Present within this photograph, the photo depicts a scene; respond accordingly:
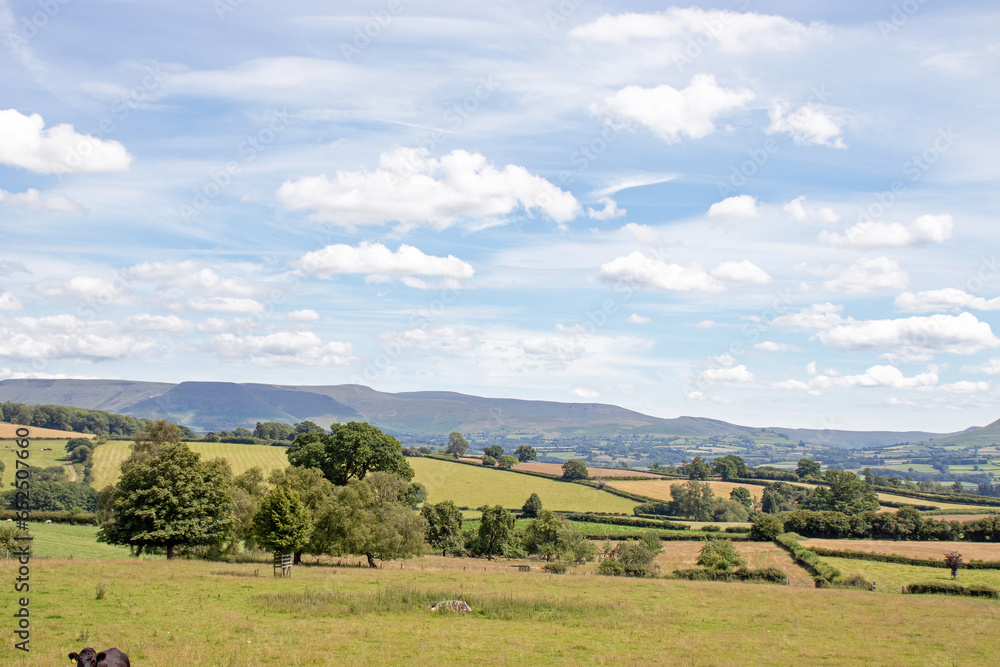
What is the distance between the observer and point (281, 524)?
167 feet

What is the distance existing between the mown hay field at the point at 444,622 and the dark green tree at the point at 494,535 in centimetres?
4261

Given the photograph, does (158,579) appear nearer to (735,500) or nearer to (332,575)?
(332,575)

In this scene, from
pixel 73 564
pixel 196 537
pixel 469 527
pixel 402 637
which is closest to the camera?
pixel 402 637

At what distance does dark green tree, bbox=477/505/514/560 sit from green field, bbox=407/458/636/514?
4374cm

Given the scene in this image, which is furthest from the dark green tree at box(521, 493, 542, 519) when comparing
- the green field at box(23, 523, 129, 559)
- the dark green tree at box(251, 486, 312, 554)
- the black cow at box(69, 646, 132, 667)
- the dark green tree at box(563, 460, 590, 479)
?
the black cow at box(69, 646, 132, 667)

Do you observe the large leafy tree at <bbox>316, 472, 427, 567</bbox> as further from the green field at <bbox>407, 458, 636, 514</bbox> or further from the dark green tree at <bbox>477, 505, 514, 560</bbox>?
→ the green field at <bbox>407, 458, 636, 514</bbox>

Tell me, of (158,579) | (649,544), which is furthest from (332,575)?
(649,544)

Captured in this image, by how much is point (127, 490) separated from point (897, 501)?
16095 cm

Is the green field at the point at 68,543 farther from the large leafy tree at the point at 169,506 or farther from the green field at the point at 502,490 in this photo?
the green field at the point at 502,490

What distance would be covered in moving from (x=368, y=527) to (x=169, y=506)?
16561 millimetres

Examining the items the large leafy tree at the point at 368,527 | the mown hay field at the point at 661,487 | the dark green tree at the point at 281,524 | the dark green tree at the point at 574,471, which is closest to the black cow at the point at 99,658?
the dark green tree at the point at 281,524

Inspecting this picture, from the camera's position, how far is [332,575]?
46.0 meters

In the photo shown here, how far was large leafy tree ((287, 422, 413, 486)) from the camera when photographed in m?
86.6

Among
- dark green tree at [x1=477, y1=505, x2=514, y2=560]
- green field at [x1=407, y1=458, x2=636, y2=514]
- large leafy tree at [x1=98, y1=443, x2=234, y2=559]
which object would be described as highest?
large leafy tree at [x1=98, y1=443, x2=234, y2=559]
